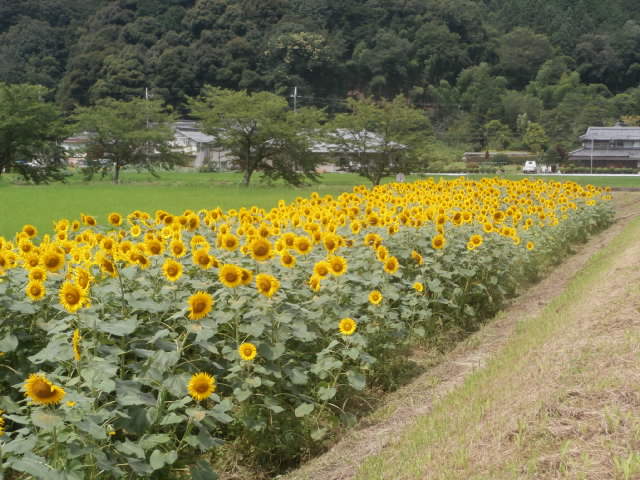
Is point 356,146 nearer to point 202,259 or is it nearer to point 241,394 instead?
point 202,259

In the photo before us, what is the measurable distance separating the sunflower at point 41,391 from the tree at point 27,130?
33.7m

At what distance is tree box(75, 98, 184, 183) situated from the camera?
125 feet

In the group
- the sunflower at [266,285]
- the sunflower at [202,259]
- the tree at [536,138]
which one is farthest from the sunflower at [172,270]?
the tree at [536,138]

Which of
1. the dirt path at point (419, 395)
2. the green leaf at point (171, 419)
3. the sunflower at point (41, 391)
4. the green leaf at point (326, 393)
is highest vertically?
the sunflower at point (41, 391)

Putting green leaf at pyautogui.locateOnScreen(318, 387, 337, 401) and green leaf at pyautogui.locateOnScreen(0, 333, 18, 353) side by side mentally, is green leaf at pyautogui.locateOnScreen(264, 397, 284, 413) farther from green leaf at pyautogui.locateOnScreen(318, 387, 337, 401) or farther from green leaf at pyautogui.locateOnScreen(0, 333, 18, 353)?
green leaf at pyautogui.locateOnScreen(0, 333, 18, 353)

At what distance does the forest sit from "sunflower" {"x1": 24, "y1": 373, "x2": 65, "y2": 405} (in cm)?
6178

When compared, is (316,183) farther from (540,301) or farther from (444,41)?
(444,41)

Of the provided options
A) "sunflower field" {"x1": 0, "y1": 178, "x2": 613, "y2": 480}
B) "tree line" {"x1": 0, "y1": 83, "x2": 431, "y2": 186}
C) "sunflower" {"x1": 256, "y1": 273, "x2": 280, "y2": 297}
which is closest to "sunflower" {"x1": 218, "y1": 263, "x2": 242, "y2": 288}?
"sunflower field" {"x1": 0, "y1": 178, "x2": 613, "y2": 480}

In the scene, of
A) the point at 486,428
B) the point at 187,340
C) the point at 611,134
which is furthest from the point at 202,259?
the point at 611,134

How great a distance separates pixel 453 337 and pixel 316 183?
28.7 meters

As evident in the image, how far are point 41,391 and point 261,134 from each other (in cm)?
3215

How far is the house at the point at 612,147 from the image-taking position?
66.6m

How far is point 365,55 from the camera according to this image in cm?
8131

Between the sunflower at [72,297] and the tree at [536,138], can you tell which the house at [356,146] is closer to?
the sunflower at [72,297]
